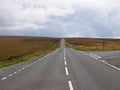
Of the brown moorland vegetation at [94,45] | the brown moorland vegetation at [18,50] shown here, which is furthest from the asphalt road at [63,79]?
the brown moorland vegetation at [94,45]

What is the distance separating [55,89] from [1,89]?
219cm

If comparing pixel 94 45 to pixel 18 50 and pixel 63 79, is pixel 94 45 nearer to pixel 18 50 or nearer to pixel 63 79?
pixel 18 50

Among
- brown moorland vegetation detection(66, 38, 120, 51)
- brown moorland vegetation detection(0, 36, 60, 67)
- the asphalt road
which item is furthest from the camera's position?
brown moorland vegetation detection(66, 38, 120, 51)

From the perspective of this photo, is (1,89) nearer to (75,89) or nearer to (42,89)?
(42,89)

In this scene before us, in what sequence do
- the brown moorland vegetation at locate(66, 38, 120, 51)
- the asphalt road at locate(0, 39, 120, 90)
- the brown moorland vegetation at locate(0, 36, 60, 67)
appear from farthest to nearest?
1. the brown moorland vegetation at locate(66, 38, 120, 51)
2. the brown moorland vegetation at locate(0, 36, 60, 67)
3. the asphalt road at locate(0, 39, 120, 90)

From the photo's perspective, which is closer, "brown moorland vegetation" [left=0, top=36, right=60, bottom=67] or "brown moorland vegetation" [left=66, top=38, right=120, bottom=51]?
"brown moorland vegetation" [left=0, top=36, right=60, bottom=67]

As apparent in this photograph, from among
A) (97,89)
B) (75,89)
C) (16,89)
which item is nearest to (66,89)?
(75,89)

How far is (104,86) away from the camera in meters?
11.9

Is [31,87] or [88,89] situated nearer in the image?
[88,89]

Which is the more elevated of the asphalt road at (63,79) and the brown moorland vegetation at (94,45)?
the asphalt road at (63,79)

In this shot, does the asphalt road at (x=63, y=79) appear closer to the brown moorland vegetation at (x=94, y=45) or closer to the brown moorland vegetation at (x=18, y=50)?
the brown moorland vegetation at (x=18, y=50)

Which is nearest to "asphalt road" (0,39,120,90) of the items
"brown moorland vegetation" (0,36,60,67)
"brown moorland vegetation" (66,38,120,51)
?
"brown moorland vegetation" (0,36,60,67)

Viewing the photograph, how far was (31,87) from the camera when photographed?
40.2 feet

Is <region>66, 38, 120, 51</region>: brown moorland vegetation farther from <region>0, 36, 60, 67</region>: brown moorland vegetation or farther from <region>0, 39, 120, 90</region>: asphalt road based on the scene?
<region>0, 39, 120, 90</region>: asphalt road
